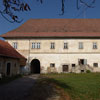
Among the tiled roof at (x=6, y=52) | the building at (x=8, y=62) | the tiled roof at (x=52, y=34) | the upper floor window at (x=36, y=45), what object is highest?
the tiled roof at (x=52, y=34)

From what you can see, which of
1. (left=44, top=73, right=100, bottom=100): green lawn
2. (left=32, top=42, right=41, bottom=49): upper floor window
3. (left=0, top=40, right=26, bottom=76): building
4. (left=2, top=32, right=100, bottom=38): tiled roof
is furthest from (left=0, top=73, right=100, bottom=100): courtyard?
(left=2, top=32, right=100, bottom=38): tiled roof

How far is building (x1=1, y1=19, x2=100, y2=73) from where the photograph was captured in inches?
839

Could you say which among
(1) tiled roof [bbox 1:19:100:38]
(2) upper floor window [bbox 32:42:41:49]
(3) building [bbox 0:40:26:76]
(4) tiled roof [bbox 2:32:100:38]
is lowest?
(3) building [bbox 0:40:26:76]

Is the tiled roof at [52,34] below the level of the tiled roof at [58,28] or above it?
below

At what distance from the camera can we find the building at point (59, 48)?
21.3 meters

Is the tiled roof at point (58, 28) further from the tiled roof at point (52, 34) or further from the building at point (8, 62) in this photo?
the building at point (8, 62)

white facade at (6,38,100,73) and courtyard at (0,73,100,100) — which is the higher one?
white facade at (6,38,100,73)

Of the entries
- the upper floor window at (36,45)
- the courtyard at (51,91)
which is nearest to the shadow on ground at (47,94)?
the courtyard at (51,91)

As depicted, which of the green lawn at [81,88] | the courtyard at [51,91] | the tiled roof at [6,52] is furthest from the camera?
the tiled roof at [6,52]

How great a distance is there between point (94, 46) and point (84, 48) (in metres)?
1.67

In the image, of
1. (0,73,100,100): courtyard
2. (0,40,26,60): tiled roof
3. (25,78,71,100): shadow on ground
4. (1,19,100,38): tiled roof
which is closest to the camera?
(25,78,71,100): shadow on ground

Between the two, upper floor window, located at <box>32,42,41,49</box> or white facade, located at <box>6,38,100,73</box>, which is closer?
white facade, located at <box>6,38,100,73</box>

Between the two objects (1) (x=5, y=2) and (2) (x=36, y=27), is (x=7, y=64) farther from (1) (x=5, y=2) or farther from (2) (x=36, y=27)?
(1) (x=5, y=2)

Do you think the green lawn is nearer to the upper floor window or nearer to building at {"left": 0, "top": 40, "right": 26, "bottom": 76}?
building at {"left": 0, "top": 40, "right": 26, "bottom": 76}
